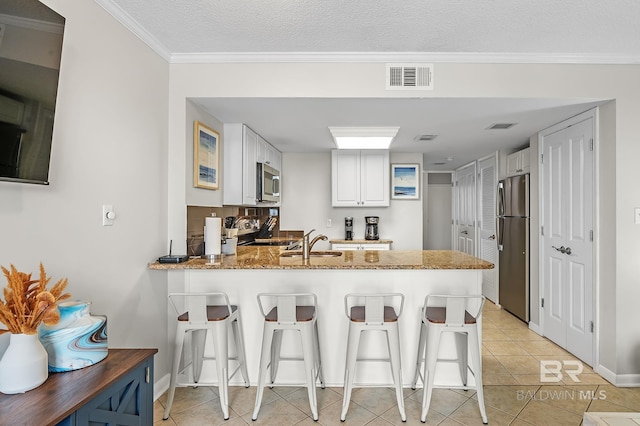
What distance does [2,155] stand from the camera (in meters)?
A: 1.28

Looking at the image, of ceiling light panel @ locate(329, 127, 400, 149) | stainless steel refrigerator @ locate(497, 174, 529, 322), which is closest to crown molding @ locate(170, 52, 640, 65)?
ceiling light panel @ locate(329, 127, 400, 149)

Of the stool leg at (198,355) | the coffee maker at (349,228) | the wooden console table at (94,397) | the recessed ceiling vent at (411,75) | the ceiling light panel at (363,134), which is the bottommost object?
the stool leg at (198,355)

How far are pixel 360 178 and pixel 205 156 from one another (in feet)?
8.48

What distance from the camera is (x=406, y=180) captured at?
5.27 metres

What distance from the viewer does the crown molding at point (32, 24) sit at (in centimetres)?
123

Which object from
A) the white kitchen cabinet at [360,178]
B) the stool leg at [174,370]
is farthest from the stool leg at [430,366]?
the white kitchen cabinet at [360,178]

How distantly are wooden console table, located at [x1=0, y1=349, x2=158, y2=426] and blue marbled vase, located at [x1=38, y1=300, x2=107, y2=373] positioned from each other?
33mm

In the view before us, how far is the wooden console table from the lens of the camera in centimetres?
104

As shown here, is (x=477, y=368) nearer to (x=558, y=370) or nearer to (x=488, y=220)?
(x=558, y=370)

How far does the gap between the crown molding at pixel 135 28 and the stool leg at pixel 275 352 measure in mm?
2194

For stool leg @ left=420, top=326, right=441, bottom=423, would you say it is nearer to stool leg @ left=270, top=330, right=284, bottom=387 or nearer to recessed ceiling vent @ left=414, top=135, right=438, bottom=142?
stool leg @ left=270, top=330, right=284, bottom=387

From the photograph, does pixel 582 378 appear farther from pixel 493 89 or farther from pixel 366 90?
pixel 366 90

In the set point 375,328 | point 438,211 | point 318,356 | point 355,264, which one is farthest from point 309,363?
point 438,211
